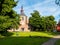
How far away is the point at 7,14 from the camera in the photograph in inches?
1940

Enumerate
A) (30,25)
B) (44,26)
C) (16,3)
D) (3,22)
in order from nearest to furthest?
(3,22)
(16,3)
(44,26)
(30,25)

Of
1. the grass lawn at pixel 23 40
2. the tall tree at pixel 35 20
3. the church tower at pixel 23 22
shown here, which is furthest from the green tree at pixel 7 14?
the church tower at pixel 23 22

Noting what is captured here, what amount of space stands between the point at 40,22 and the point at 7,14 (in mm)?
34754

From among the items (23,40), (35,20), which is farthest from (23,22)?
(23,40)

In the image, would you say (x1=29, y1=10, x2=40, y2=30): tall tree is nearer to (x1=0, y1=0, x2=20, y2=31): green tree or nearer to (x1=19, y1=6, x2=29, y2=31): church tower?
(x1=19, y1=6, x2=29, y2=31): church tower

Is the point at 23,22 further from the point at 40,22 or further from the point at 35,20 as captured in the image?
the point at 40,22

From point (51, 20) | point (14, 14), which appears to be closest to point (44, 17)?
point (51, 20)

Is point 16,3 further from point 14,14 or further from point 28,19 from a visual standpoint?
point 28,19

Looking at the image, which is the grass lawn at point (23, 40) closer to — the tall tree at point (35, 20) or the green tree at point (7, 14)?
the green tree at point (7, 14)

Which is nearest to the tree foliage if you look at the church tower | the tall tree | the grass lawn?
the tall tree

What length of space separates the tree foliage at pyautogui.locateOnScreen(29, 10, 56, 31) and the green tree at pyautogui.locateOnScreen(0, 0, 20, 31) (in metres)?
32.3

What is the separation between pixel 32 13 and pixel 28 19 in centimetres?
311

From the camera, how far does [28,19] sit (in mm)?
88562

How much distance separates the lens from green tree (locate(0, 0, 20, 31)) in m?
44.8
